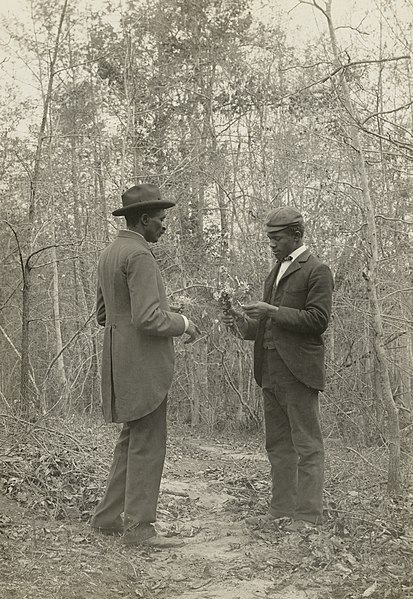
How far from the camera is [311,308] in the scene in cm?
509

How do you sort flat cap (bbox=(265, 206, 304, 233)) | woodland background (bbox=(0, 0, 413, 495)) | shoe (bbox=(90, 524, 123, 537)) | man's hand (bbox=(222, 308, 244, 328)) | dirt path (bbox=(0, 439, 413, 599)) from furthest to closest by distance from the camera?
1. woodland background (bbox=(0, 0, 413, 495))
2. man's hand (bbox=(222, 308, 244, 328))
3. flat cap (bbox=(265, 206, 304, 233))
4. shoe (bbox=(90, 524, 123, 537))
5. dirt path (bbox=(0, 439, 413, 599))

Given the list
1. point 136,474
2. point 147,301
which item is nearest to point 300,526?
point 136,474

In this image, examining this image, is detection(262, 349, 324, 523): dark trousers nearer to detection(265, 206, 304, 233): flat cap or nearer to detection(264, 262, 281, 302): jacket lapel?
detection(264, 262, 281, 302): jacket lapel

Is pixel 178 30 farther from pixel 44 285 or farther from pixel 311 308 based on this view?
pixel 311 308

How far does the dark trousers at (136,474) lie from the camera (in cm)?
480

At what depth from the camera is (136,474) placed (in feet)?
15.8

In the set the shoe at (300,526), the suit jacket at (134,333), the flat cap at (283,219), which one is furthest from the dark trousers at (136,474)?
the flat cap at (283,219)

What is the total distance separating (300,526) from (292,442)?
0.60 metres

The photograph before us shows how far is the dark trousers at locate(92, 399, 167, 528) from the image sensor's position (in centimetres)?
480

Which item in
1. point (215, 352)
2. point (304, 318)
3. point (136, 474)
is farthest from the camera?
point (215, 352)

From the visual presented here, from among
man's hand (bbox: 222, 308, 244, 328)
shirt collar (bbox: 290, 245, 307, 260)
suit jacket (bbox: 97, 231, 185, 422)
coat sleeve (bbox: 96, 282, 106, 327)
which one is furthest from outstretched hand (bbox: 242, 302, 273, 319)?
coat sleeve (bbox: 96, 282, 106, 327)

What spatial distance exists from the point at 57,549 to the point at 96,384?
424 inches

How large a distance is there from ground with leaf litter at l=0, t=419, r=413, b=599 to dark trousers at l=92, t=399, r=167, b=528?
19 centimetres

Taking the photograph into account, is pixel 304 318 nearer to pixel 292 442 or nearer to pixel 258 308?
pixel 258 308
